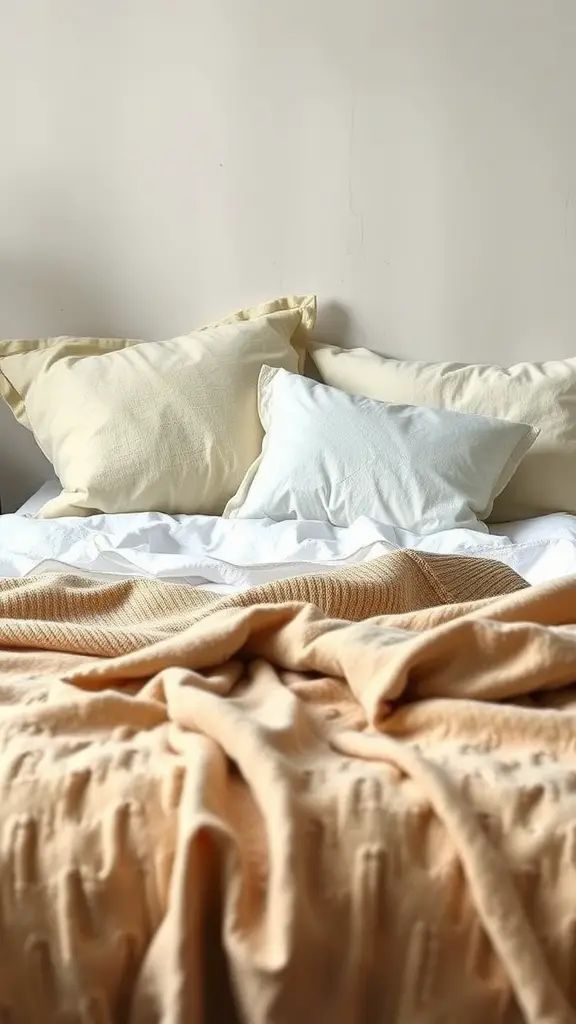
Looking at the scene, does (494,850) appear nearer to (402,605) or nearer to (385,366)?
(402,605)

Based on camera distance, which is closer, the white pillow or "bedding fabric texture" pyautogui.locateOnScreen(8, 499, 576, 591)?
"bedding fabric texture" pyautogui.locateOnScreen(8, 499, 576, 591)

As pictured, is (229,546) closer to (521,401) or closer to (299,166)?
(521,401)

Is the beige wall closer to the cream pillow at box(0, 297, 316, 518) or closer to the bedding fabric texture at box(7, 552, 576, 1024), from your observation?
the cream pillow at box(0, 297, 316, 518)

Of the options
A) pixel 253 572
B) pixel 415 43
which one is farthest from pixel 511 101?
pixel 253 572

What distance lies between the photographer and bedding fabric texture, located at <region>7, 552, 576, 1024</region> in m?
0.71

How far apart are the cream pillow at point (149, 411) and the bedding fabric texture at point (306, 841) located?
117 centimetres

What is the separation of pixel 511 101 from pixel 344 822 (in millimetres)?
1974

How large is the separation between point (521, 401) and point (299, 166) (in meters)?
0.74

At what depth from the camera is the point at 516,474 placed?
220cm

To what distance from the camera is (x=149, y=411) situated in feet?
7.06

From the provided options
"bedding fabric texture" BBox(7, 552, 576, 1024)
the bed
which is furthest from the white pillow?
"bedding fabric texture" BBox(7, 552, 576, 1024)

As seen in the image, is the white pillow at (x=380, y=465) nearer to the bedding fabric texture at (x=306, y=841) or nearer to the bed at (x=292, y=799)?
the bed at (x=292, y=799)

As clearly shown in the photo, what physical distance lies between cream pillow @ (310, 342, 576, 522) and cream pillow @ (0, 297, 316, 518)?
0.89 ft

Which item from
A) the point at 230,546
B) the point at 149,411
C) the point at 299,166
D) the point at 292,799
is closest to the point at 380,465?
the point at 230,546
